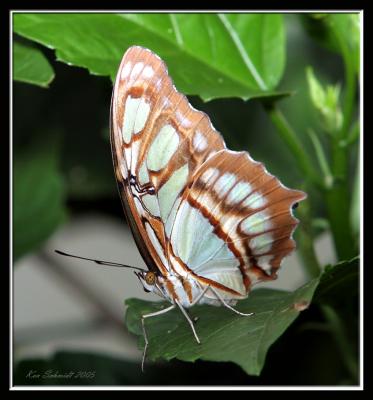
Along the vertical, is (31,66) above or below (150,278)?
above

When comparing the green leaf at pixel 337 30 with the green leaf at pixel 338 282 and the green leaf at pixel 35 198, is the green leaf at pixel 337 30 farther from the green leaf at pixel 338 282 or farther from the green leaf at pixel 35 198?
the green leaf at pixel 35 198

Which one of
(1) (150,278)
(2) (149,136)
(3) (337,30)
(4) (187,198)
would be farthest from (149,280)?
(3) (337,30)

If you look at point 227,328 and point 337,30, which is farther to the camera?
point 337,30

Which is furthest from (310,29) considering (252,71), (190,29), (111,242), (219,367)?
(111,242)

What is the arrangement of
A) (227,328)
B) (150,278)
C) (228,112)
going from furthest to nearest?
(228,112)
(150,278)
(227,328)

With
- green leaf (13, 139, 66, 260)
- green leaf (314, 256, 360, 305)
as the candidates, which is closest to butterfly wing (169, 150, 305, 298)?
green leaf (314, 256, 360, 305)

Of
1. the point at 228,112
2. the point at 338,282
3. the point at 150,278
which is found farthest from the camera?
the point at 228,112

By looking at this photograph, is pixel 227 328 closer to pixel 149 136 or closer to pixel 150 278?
pixel 150 278

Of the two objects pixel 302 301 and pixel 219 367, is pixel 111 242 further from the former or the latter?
pixel 302 301
